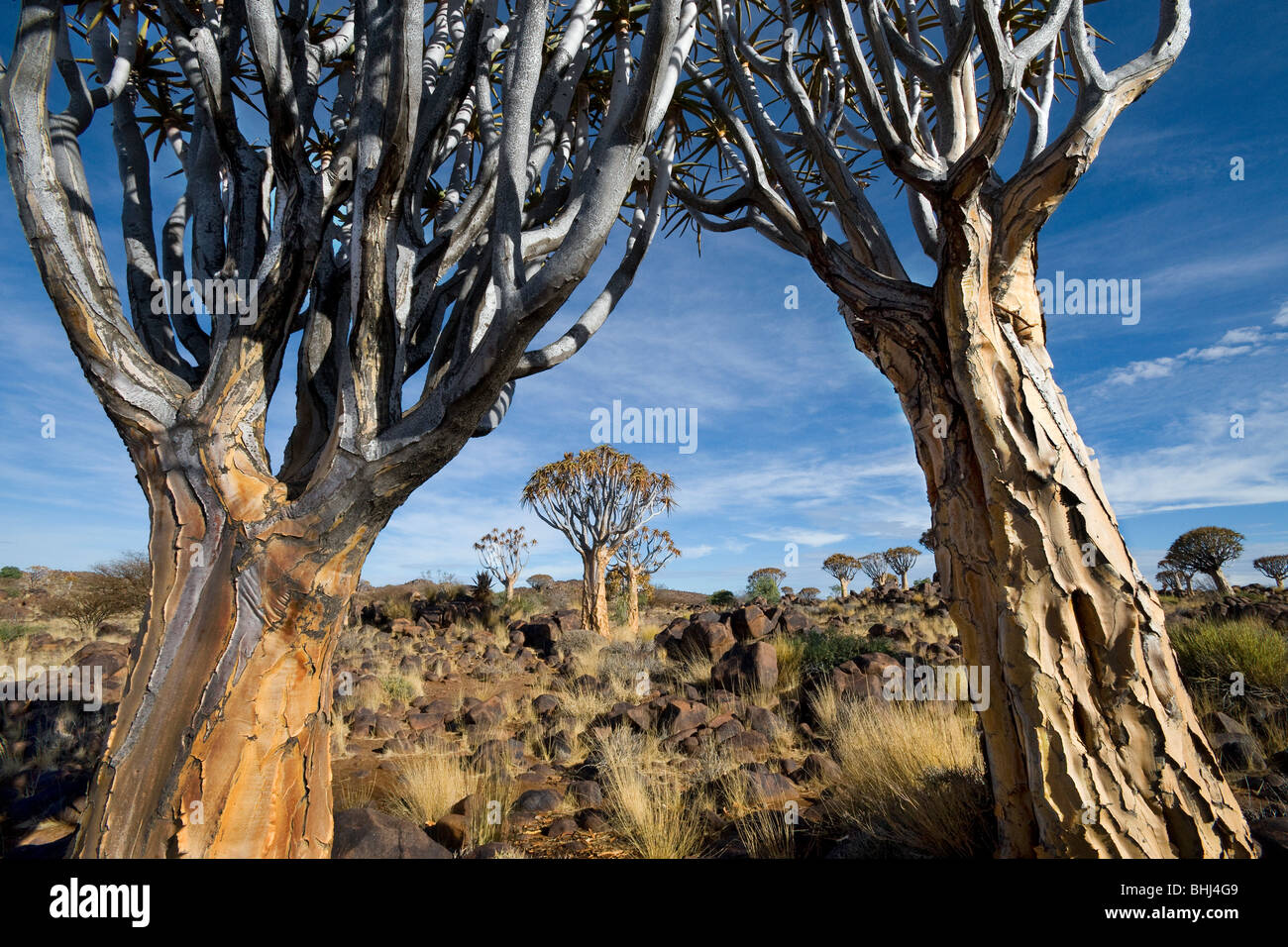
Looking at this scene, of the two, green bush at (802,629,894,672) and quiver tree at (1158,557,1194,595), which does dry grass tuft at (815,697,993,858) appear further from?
quiver tree at (1158,557,1194,595)

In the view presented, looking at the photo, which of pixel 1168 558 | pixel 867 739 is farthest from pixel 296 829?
pixel 1168 558

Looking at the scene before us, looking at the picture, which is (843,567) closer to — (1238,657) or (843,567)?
(843,567)

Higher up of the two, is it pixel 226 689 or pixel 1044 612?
pixel 1044 612

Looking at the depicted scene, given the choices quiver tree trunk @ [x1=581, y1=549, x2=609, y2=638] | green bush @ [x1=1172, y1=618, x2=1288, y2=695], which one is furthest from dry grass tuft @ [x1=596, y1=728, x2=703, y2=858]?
quiver tree trunk @ [x1=581, y1=549, x2=609, y2=638]

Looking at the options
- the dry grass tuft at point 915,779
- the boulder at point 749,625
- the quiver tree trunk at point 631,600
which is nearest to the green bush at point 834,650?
the boulder at point 749,625

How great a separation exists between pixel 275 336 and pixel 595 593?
10161 millimetres

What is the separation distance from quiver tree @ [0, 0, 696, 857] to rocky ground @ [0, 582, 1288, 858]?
1075 millimetres

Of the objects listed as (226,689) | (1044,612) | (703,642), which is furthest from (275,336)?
(703,642)

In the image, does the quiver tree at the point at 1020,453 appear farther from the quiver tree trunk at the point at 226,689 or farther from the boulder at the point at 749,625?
the boulder at the point at 749,625

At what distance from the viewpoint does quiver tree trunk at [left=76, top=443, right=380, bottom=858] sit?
2221 millimetres

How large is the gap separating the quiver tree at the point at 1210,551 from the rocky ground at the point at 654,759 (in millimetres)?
13305

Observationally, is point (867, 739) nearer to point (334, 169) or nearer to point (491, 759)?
point (491, 759)

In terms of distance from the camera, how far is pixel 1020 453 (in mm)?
2770

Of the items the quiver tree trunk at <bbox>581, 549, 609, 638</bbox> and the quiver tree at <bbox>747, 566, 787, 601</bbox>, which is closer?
the quiver tree trunk at <bbox>581, 549, 609, 638</bbox>
